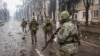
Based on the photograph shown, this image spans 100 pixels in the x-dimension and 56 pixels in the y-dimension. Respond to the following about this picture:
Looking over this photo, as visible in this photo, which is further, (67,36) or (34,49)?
(34,49)

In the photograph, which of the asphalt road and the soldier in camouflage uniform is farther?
the asphalt road

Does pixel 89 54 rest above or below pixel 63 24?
below

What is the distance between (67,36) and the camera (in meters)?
6.75

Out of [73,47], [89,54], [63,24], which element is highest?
[63,24]

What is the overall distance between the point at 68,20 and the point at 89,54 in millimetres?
7226

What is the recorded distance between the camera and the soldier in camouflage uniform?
6.75 m

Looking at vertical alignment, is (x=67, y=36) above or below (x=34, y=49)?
above

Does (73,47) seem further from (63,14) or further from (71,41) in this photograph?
(63,14)

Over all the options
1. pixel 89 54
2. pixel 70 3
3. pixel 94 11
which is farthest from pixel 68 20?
pixel 70 3

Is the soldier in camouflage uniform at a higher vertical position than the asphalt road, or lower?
higher

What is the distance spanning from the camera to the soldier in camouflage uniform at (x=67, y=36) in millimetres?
6754

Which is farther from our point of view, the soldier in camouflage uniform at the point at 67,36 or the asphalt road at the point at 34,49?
the asphalt road at the point at 34,49

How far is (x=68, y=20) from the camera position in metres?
6.88

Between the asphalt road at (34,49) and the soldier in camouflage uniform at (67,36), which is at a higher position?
the soldier in camouflage uniform at (67,36)
